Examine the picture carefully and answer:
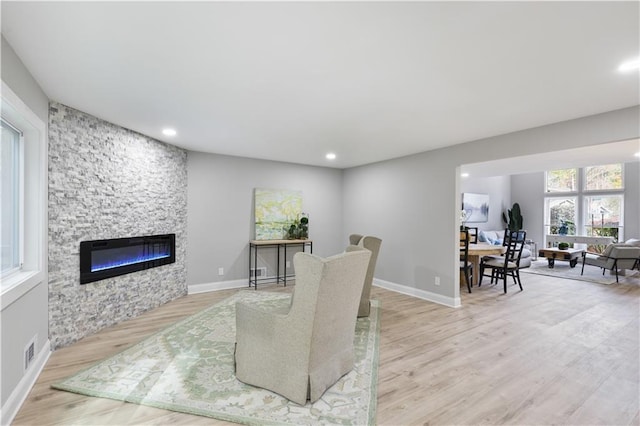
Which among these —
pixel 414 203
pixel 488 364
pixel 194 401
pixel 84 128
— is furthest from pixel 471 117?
pixel 84 128

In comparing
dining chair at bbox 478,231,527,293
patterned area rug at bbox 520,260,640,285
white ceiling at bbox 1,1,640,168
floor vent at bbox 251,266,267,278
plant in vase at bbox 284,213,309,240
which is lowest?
patterned area rug at bbox 520,260,640,285

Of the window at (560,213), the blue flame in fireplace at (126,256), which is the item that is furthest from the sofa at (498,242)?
the blue flame in fireplace at (126,256)

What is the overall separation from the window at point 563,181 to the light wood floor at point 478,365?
6530mm

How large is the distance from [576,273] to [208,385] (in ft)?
26.9

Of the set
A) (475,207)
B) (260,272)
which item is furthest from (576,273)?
(260,272)

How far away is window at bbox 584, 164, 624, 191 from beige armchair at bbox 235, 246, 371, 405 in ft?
34.6

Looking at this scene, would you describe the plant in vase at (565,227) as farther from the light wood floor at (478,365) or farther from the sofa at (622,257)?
the light wood floor at (478,365)

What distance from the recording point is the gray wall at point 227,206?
16.4ft

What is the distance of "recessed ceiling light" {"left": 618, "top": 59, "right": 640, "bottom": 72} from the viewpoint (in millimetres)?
2029

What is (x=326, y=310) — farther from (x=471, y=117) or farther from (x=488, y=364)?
(x=471, y=117)

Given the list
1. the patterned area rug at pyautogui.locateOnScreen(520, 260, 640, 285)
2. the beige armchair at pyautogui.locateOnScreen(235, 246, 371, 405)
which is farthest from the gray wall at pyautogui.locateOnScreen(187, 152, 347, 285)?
the patterned area rug at pyautogui.locateOnScreen(520, 260, 640, 285)

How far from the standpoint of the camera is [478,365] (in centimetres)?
268

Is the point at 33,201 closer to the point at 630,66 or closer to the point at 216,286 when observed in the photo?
the point at 216,286

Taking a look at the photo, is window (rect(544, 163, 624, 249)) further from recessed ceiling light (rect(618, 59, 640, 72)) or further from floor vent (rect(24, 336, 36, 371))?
floor vent (rect(24, 336, 36, 371))
